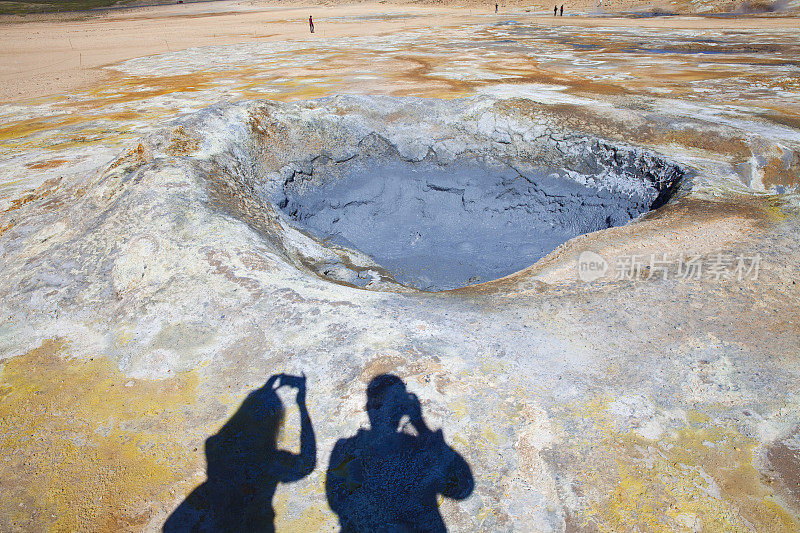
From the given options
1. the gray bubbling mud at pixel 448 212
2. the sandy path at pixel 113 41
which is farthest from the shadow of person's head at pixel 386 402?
the sandy path at pixel 113 41

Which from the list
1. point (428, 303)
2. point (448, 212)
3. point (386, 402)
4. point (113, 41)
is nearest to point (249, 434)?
point (386, 402)

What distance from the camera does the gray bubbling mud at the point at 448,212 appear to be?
6.38 metres

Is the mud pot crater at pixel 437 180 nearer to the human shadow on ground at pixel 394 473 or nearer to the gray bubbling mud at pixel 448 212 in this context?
the gray bubbling mud at pixel 448 212

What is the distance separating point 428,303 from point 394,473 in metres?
1.40

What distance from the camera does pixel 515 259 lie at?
6.29m

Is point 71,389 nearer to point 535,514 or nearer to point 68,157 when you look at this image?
point 535,514

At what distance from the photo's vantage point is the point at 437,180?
289 inches

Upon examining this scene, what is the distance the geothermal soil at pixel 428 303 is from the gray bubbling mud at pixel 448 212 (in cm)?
4

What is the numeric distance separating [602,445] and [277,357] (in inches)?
75.6

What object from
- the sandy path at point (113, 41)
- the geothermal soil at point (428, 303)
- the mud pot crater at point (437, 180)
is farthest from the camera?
the sandy path at point (113, 41)

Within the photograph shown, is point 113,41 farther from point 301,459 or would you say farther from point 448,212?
point 301,459

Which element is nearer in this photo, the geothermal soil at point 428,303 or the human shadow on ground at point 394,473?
the human shadow on ground at point 394,473

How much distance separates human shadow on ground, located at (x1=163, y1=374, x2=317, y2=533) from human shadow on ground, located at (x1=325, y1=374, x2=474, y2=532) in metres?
0.21

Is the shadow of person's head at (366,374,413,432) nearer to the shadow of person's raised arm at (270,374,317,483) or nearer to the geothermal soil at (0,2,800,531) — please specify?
the geothermal soil at (0,2,800,531)
